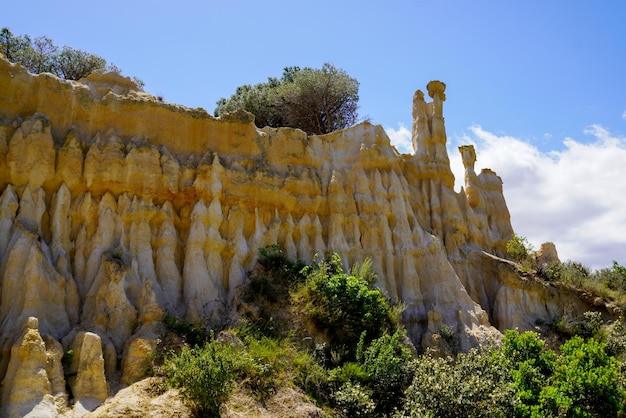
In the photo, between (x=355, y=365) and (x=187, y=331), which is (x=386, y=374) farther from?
(x=187, y=331)

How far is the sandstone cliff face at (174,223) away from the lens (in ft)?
50.6

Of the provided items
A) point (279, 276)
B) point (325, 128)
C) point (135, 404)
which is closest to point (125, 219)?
point (279, 276)

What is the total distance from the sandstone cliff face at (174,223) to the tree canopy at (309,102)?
7875 mm

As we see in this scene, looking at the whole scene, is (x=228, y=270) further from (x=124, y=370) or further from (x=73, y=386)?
(x=73, y=386)

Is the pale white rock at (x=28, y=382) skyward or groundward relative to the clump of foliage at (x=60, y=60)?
groundward

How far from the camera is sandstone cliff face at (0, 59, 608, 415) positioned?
15414 millimetres

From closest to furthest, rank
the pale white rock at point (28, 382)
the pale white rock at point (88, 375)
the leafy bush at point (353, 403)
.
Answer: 1. the pale white rock at point (28, 382)
2. the pale white rock at point (88, 375)
3. the leafy bush at point (353, 403)

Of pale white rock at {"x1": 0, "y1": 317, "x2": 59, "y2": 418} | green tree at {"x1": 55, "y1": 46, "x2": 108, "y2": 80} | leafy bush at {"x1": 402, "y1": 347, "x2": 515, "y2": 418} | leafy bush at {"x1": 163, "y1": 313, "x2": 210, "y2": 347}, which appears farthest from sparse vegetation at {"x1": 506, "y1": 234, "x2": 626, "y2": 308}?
green tree at {"x1": 55, "y1": 46, "x2": 108, "y2": 80}

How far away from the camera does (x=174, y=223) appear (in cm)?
1956

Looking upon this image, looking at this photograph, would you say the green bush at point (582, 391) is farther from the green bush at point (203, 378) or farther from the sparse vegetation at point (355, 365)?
the green bush at point (203, 378)

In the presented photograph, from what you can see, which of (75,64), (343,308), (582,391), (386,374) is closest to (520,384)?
(582,391)

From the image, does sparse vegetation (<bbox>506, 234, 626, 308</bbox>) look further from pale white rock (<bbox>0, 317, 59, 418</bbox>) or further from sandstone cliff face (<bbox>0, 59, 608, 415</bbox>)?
pale white rock (<bbox>0, 317, 59, 418</bbox>)

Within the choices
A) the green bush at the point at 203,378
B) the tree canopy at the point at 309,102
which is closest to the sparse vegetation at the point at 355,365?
the green bush at the point at 203,378

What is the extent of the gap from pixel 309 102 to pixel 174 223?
1533 cm
